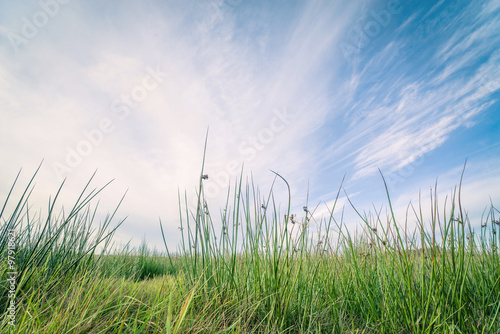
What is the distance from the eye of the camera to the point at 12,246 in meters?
2.22

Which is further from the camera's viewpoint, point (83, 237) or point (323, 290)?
point (83, 237)

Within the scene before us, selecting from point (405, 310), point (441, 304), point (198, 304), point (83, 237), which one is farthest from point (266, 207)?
point (83, 237)

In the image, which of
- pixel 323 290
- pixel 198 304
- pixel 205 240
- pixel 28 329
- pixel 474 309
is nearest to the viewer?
pixel 28 329

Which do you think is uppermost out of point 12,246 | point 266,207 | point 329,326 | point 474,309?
point 266,207

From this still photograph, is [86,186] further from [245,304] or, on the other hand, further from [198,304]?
[245,304]

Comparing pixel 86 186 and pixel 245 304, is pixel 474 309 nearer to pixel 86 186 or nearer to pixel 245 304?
pixel 245 304

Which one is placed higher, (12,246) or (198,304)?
(12,246)

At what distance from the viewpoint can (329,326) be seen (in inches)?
76.0

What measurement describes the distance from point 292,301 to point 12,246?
7.59 ft

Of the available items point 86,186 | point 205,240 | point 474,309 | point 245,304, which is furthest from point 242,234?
point 474,309

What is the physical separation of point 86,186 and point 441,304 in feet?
7.87

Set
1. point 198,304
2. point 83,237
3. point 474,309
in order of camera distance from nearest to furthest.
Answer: point 474,309, point 198,304, point 83,237

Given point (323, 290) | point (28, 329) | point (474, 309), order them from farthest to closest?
1. point (323, 290)
2. point (474, 309)
3. point (28, 329)

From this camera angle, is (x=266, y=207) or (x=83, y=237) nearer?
(x=266, y=207)
